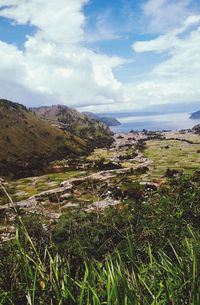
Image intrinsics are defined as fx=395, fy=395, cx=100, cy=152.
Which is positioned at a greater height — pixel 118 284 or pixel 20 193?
pixel 118 284

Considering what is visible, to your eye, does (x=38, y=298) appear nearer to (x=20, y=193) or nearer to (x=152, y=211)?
(x=152, y=211)

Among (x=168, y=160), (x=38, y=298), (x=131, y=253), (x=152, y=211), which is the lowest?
(x=168, y=160)

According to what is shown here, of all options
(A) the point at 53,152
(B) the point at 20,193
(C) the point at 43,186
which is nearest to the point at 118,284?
(B) the point at 20,193

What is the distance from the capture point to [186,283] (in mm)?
5602

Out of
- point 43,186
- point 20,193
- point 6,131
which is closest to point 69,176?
point 43,186

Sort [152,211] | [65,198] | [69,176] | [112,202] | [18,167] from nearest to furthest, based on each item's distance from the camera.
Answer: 1. [152,211]
2. [112,202]
3. [65,198]
4. [69,176]
5. [18,167]

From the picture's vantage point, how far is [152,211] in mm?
28531

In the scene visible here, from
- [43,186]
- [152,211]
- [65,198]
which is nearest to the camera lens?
[152,211]

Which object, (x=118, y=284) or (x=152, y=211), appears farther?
(x=152, y=211)

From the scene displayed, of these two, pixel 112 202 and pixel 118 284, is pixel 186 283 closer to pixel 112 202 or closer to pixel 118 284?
pixel 118 284

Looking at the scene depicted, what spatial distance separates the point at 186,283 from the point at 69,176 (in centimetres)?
11570

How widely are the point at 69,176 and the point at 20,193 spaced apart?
25.4m

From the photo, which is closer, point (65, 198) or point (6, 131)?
point (65, 198)

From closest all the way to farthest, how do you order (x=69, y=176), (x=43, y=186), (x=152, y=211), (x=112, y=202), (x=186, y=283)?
(x=186, y=283) < (x=152, y=211) < (x=112, y=202) < (x=43, y=186) < (x=69, y=176)
